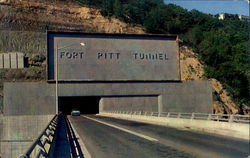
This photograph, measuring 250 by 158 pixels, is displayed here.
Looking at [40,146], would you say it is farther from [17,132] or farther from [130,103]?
[130,103]

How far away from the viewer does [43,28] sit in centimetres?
12094

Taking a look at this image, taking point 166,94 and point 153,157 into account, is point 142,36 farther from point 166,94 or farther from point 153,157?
point 153,157

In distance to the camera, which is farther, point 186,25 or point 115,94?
point 186,25

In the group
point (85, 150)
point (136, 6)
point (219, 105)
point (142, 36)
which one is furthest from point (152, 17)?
point (85, 150)

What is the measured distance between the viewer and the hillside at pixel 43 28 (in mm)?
98375

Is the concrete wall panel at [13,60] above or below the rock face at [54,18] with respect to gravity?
below

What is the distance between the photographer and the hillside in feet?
323

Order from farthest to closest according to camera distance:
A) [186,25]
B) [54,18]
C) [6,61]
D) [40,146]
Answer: [186,25] → [54,18] → [6,61] → [40,146]

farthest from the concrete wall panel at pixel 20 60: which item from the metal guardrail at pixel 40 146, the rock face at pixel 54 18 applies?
the metal guardrail at pixel 40 146

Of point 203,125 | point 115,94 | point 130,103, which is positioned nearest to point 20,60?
point 115,94

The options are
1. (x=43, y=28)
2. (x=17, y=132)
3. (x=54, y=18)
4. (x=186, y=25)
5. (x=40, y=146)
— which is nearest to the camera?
(x=40, y=146)

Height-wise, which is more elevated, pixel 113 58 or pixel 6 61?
pixel 6 61

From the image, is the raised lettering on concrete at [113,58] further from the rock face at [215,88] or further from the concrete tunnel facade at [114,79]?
the rock face at [215,88]

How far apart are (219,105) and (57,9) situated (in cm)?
6323
